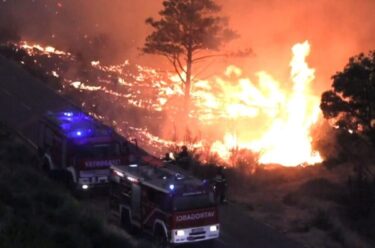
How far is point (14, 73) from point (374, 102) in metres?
27.2

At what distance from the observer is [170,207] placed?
19922 millimetres

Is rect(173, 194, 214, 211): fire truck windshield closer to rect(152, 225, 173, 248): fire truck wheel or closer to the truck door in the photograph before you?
rect(152, 225, 173, 248): fire truck wheel

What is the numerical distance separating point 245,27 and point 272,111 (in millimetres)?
20424

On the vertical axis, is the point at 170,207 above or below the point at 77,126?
below

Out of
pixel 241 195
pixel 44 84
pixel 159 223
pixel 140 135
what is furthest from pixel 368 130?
pixel 44 84

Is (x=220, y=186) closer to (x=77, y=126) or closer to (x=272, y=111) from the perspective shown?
(x=77, y=126)

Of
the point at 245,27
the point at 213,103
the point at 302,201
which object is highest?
the point at 245,27

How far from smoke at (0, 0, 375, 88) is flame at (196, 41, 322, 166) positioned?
14.6ft

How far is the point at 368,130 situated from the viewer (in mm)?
28891

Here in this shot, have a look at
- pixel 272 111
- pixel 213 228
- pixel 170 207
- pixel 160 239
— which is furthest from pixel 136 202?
pixel 272 111

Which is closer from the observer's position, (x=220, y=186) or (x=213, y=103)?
(x=220, y=186)

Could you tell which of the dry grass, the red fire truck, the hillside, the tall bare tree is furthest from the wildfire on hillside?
the hillside

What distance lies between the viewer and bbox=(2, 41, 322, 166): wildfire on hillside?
45.3 meters

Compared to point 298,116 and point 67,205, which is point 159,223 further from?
point 298,116
